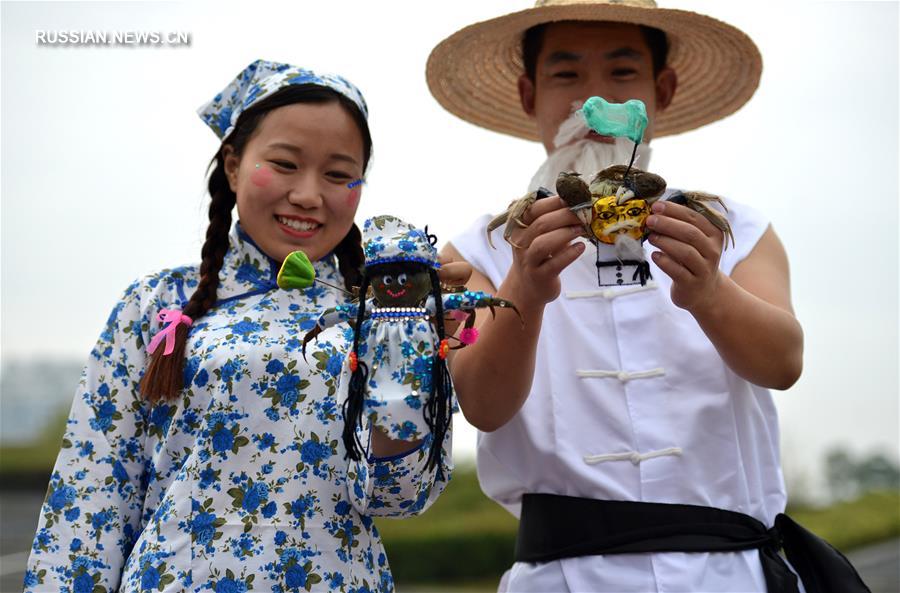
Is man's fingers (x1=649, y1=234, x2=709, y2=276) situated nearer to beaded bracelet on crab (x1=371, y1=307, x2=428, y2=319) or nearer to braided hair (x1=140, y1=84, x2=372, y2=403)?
beaded bracelet on crab (x1=371, y1=307, x2=428, y2=319)

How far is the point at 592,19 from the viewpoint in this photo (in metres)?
2.98

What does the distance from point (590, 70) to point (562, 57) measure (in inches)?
4.0

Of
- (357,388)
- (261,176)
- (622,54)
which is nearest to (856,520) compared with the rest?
(622,54)

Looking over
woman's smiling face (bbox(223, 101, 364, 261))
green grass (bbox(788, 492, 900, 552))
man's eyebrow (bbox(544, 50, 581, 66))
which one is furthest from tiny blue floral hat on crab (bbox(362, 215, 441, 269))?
green grass (bbox(788, 492, 900, 552))

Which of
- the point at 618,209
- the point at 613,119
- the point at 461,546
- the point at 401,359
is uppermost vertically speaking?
the point at 613,119

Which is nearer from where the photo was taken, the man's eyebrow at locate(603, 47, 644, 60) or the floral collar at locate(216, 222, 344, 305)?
the floral collar at locate(216, 222, 344, 305)

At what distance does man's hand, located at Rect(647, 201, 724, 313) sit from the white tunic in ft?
1.33

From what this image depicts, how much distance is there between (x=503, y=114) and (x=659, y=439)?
4.71 feet

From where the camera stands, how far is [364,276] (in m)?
2.24

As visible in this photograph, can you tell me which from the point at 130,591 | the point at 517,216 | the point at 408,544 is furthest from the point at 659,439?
the point at 408,544

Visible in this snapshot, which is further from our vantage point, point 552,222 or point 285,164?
point 285,164

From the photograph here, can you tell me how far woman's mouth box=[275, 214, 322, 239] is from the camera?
276 cm

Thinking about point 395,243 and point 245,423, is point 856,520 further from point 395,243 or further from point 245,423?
point 395,243

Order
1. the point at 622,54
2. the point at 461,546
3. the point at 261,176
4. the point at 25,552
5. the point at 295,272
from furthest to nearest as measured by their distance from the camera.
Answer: the point at 461,546 → the point at 25,552 → the point at 622,54 → the point at 261,176 → the point at 295,272
